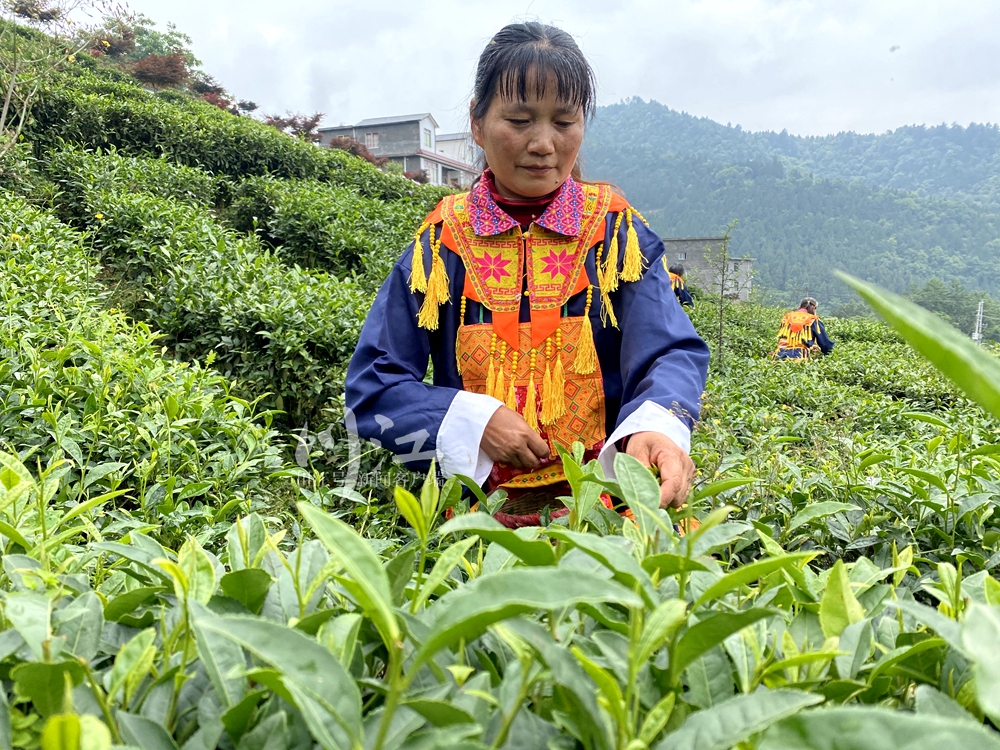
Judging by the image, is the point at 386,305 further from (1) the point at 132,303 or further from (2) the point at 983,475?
(1) the point at 132,303

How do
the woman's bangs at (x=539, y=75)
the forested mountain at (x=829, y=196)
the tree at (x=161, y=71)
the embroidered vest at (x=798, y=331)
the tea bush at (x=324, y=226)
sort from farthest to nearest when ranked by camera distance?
the forested mountain at (x=829, y=196)
the tree at (x=161, y=71)
the embroidered vest at (x=798, y=331)
the tea bush at (x=324, y=226)
the woman's bangs at (x=539, y=75)

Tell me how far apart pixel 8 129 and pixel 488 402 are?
760 centimetres

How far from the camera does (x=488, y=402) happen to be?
145 cm

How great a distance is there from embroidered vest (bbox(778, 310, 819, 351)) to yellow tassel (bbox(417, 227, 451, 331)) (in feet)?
25.1

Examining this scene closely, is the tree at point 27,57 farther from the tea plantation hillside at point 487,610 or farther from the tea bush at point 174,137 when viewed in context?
the tea plantation hillside at point 487,610

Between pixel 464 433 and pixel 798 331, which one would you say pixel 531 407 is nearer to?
pixel 464 433

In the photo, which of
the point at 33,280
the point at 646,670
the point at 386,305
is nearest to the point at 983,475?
the point at 646,670

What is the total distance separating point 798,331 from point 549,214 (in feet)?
25.3

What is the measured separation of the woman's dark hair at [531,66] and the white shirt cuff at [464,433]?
0.64 meters

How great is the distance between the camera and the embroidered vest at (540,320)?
1.63 metres

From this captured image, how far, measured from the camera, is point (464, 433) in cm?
144

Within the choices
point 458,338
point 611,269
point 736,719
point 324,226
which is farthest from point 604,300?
point 324,226

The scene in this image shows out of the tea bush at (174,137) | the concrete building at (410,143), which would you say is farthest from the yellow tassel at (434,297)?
the concrete building at (410,143)

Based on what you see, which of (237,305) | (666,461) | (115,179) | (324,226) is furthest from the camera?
(324,226)
